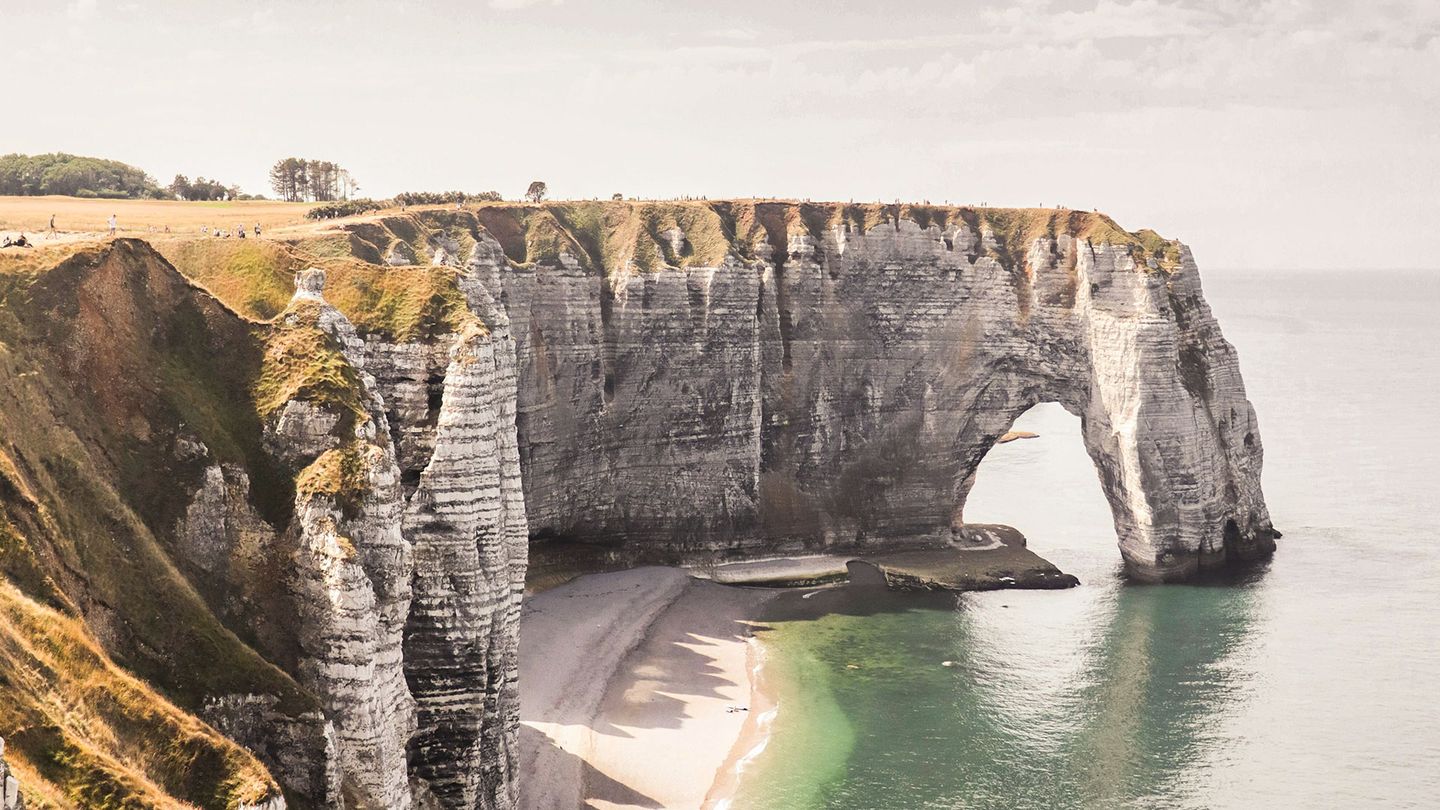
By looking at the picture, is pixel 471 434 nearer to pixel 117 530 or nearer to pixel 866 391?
pixel 117 530

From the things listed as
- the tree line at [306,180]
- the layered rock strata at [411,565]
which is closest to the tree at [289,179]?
the tree line at [306,180]

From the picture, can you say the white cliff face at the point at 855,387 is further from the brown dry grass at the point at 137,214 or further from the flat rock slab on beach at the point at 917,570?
the brown dry grass at the point at 137,214

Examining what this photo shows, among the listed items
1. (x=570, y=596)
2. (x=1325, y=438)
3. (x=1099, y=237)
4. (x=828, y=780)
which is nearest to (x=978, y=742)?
(x=828, y=780)

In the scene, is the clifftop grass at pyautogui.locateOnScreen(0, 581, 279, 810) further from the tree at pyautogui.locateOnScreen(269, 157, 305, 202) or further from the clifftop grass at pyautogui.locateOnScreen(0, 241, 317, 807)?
the tree at pyautogui.locateOnScreen(269, 157, 305, 202)

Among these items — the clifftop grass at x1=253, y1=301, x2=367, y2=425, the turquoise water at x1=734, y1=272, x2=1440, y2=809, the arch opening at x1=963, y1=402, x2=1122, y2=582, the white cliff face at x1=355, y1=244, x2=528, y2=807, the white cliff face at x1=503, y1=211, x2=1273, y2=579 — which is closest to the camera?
the clifftop grass at x1=253, y1=301, x2=367, y2=425

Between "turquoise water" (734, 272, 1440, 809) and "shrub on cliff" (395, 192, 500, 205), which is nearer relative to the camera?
"turquoise water" (734, 272, 1440, 809)

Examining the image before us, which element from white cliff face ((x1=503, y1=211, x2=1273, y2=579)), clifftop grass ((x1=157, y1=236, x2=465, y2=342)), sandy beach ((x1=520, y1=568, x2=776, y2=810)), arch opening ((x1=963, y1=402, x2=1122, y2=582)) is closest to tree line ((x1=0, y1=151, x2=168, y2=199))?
white cliff face ((x1=503, y1=211, x2=1273, y2=579))

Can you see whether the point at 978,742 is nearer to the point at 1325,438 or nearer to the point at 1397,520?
the point at 1397,520

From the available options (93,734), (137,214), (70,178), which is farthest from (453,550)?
(70,178)
